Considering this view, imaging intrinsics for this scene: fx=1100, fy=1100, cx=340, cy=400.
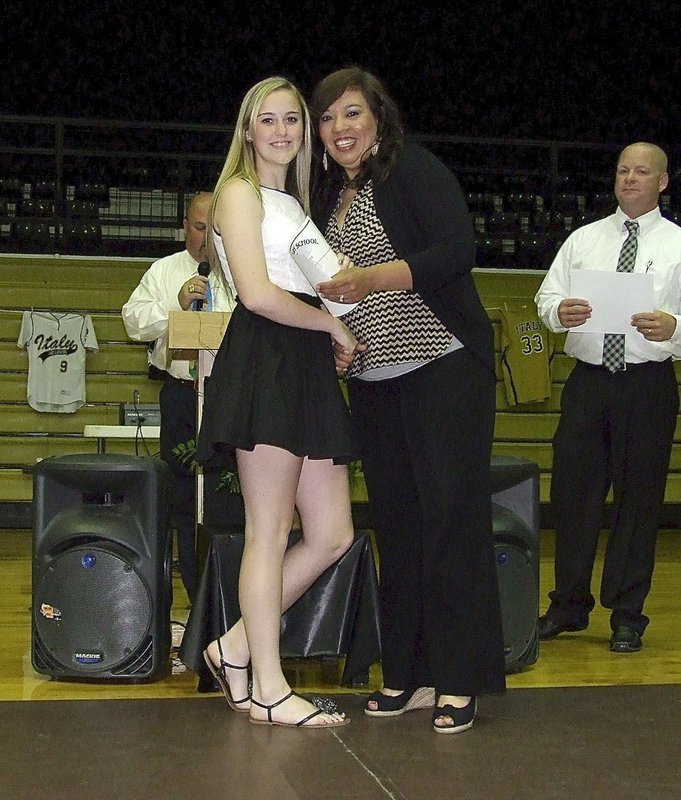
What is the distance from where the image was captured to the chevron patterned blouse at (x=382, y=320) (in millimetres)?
2350

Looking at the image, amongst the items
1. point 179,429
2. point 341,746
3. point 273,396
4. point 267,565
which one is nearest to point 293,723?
point 341,746

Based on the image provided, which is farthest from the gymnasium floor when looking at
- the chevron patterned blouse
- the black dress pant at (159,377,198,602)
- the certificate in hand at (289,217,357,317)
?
the black dress pant at (159,377,198,602)

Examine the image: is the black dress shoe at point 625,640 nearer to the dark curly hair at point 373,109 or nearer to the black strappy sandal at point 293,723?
the black strappy sandal at point 293,723

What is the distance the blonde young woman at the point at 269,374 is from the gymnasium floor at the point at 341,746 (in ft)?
0.59

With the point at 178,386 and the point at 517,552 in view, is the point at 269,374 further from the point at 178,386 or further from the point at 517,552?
the point at 178,386

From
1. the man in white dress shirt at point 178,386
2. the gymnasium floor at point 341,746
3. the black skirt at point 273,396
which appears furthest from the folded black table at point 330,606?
the man in white dress shirt at point 178,386

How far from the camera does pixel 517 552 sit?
3.01 metres

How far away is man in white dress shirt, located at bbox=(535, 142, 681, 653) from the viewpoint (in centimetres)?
351

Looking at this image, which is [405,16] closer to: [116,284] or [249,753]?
[116,284]

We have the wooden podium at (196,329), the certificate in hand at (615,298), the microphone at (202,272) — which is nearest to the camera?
the wooden podium at (196,329)

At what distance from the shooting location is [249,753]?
7.04 feet

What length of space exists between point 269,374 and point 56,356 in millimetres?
5686

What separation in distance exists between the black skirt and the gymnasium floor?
0.58 m

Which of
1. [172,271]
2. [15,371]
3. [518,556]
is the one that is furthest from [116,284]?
[518,556]
